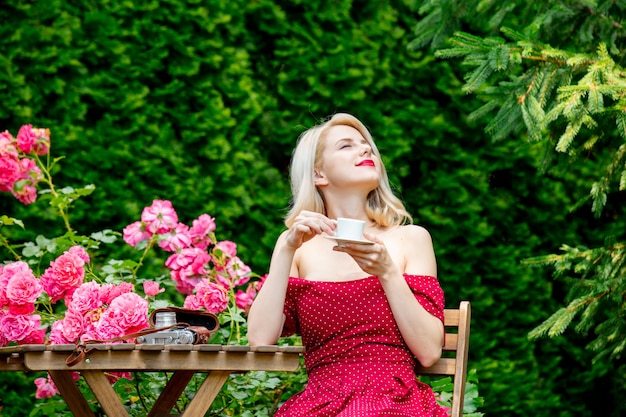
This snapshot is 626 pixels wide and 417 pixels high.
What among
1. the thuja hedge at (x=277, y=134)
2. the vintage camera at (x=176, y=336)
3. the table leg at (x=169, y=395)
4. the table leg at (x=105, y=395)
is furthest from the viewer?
the thuja hedge at (x=277, y=134)

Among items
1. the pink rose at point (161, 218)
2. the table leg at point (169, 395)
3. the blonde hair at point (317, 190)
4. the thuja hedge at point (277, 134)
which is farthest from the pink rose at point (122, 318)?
the thuja hedge at point (277, 134)

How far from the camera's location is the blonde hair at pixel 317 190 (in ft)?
9.86

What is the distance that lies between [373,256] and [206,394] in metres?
0.59

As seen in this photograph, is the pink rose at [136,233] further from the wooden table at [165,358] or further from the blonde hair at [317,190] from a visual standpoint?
the wooden table at [165,358]

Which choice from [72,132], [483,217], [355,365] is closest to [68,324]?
[355,365]

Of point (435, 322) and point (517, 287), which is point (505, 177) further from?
point (435, 322)

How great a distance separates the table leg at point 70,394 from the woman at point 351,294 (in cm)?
52

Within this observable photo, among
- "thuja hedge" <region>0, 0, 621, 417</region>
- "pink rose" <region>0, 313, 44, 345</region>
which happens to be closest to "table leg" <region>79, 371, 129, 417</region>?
"pink rose" <region>0, 313, 44, 345</region>

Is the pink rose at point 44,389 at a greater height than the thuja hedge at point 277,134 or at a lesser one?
lesser

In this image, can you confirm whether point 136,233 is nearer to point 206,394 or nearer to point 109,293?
point 109,293

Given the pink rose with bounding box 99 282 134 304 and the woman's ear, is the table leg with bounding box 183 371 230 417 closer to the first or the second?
the pink rose with bounding box 99 282 134 304

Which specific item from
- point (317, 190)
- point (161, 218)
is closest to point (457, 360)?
point (317, 190)

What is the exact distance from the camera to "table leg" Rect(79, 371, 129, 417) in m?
2.41

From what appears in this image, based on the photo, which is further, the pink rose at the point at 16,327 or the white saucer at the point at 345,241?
the pink rose at the point at 16,327
